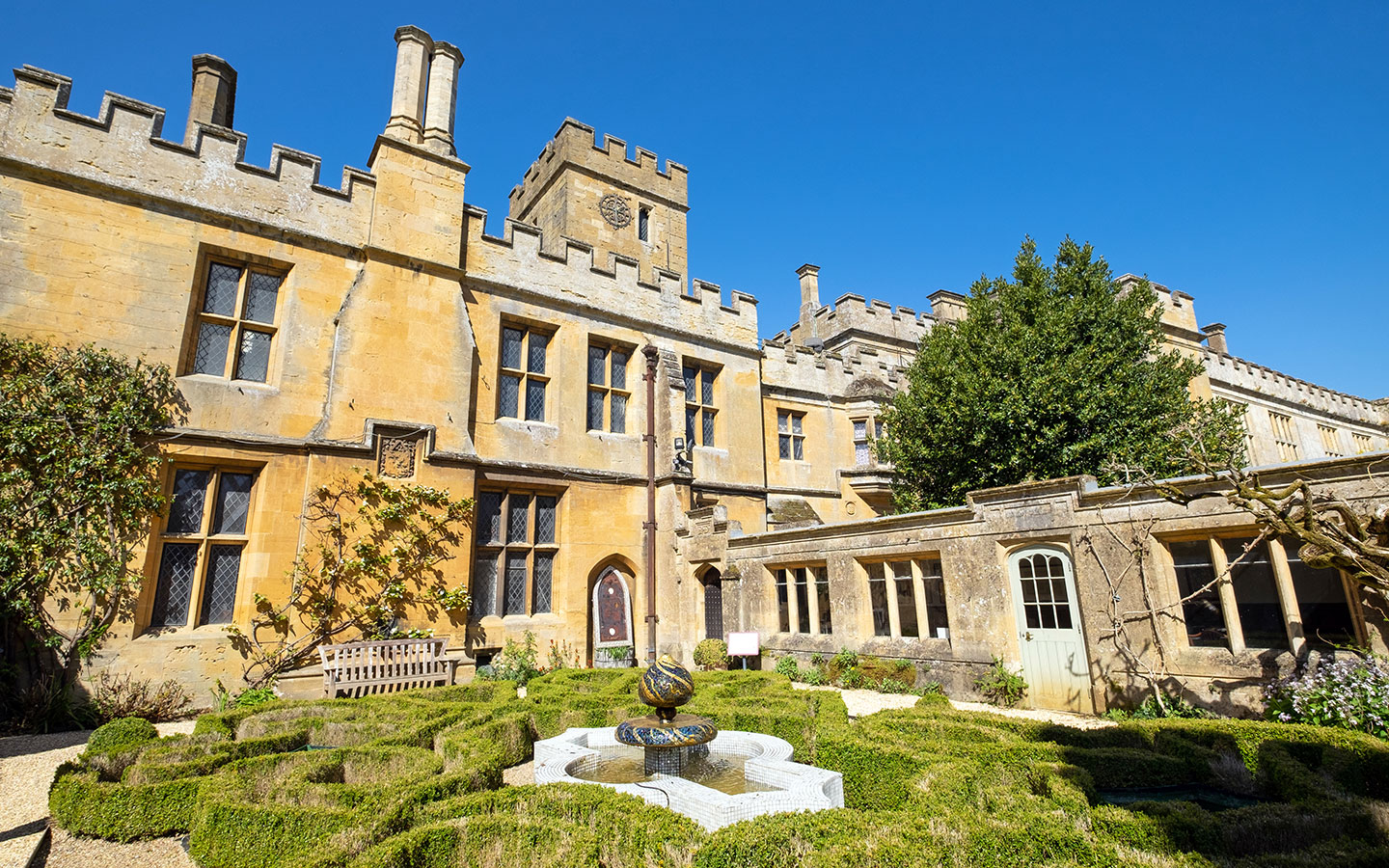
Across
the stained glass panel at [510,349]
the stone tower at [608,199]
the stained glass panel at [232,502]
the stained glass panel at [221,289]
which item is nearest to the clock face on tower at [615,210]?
the stone tower at [608,199]

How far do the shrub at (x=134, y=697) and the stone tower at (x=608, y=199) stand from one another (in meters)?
14.9

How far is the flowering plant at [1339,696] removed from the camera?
5746 millimetres

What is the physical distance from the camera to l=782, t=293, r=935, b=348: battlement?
2366 centimetres

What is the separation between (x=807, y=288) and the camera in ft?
87.9

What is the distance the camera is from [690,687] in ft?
17.7

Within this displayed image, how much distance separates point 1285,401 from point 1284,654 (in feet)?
83.9

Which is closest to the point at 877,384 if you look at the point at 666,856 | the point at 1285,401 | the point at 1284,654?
the point at 1284,654

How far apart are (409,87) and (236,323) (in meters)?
5.79

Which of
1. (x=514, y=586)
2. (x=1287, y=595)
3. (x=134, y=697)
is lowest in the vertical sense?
(x=134, y=697)

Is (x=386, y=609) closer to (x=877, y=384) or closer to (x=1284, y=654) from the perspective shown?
(x=1284, y=654)

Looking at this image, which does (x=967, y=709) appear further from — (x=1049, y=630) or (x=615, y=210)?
(x=615, y=210)

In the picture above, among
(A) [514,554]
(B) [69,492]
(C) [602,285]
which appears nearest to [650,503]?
(A) [514,554]

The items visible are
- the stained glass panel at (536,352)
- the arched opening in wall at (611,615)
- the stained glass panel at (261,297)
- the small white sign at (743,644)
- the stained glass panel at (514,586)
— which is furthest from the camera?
the stained glass panel at (536,352)

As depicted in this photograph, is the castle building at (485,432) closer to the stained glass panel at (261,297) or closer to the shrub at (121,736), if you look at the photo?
the stained glass panel at (261,297)
